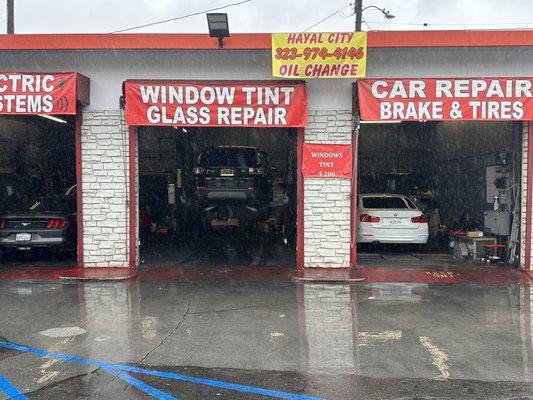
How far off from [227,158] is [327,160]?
146 inches

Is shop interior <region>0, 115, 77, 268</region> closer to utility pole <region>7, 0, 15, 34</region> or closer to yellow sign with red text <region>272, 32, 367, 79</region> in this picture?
utility pole <region>7, 0, 15, 34</region>

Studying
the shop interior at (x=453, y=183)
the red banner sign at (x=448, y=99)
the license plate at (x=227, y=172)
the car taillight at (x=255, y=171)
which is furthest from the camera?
the car taillight at (x=255, y=171)

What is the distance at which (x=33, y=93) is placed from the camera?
995 cm

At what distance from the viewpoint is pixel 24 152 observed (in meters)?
16.8

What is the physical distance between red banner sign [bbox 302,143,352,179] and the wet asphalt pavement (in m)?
2.27

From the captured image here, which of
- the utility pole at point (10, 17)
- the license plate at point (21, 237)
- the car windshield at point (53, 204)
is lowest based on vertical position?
the license plate at point (21, 237)

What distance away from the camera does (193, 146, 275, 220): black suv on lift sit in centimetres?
1324

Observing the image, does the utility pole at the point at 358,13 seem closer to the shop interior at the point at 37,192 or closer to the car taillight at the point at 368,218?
the shop interior at the point at 37,192

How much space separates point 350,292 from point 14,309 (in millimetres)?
5153

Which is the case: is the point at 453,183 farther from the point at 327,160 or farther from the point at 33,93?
the point at 33,93

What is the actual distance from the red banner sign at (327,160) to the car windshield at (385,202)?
3.03 m

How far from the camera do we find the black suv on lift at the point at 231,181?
13242 mm

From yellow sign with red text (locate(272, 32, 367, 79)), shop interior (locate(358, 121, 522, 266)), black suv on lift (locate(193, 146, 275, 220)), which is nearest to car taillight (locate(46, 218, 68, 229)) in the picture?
black suv on lift (locate(193, 146, 275, 220))

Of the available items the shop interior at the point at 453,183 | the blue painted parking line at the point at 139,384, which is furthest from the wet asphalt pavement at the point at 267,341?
the shop interior at the point at 453,183
